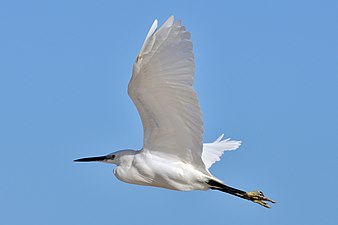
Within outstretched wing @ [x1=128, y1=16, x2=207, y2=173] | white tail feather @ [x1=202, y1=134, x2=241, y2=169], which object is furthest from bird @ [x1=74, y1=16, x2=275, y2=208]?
white tail feather @ [x1=202, y1=134, x2=241, y2=169]

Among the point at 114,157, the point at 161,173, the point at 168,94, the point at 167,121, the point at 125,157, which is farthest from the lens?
the point at 114,157

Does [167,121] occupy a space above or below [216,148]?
below

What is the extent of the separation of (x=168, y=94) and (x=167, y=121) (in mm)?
757

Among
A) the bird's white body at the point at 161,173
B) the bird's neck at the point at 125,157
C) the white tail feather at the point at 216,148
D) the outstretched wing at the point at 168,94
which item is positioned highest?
the white tail feather at the point at 216,148

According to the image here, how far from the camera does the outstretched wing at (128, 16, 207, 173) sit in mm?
13508

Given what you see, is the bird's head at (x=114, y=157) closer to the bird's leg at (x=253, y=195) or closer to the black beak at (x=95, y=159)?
the black beak at (x=95, y=159)

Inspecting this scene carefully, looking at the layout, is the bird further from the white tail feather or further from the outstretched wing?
the white tail feather

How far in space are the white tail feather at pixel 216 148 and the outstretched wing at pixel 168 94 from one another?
2.78 metres

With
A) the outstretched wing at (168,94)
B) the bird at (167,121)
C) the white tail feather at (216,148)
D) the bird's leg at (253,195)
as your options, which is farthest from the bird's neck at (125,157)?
the white tail feather at (216,148)

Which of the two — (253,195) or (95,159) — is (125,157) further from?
(253,195)

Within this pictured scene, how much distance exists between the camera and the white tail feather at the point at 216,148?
18.3 m

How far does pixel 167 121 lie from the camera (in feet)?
48.5

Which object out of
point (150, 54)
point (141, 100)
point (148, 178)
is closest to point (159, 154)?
point (148, 178)

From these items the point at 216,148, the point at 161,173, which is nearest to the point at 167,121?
the point at 161,173
